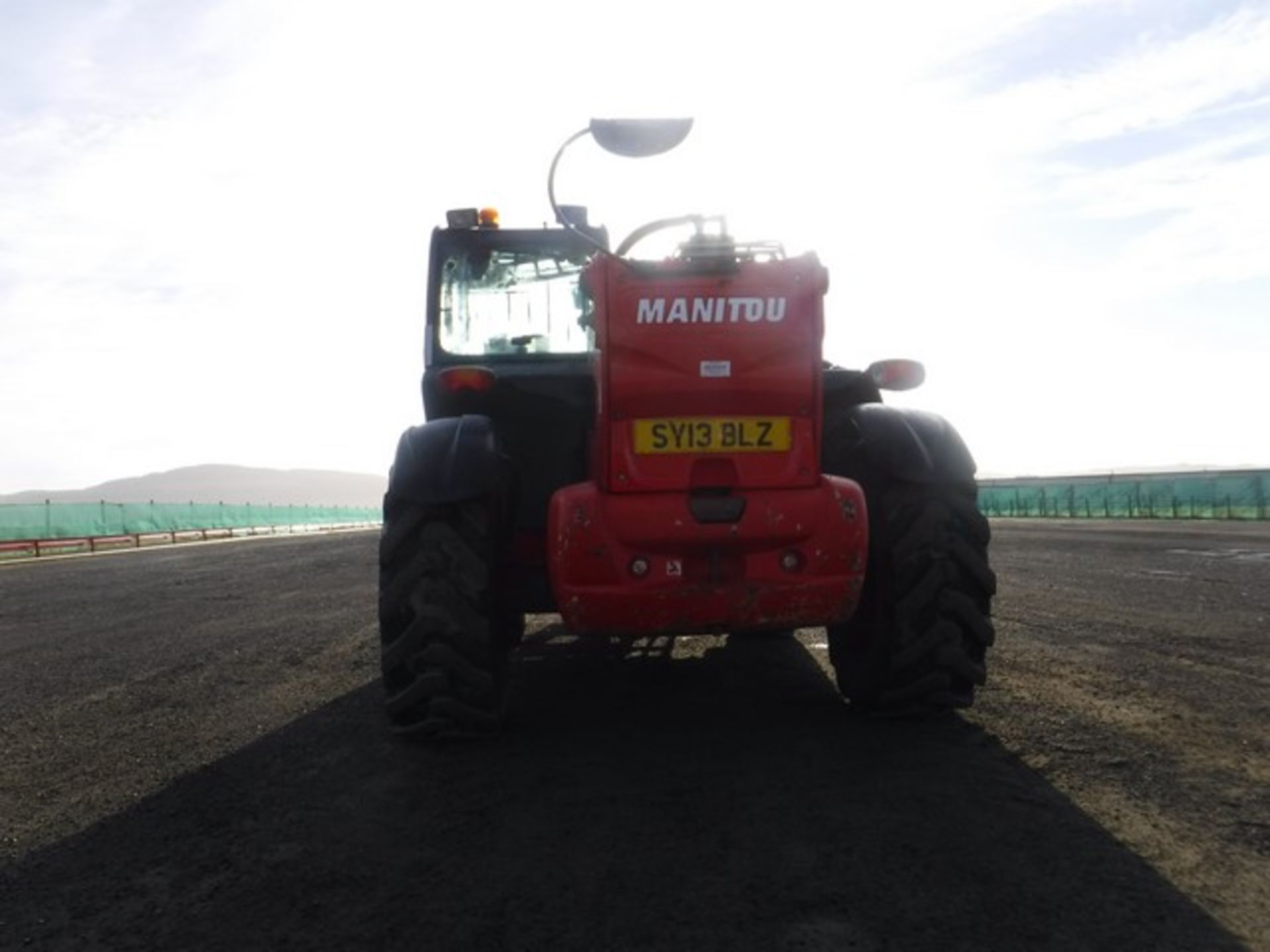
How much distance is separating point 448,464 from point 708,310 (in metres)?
1.34

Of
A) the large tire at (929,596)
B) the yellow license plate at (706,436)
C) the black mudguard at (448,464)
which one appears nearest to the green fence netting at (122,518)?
the black mudguard at (448,464)

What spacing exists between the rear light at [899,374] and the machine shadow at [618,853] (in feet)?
5.44

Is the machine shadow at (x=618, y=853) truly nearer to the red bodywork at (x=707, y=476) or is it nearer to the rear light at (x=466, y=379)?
the red bodywork at (x=707, y=476)

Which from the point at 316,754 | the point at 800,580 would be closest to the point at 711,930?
the point at 800,580

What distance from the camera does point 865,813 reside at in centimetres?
321

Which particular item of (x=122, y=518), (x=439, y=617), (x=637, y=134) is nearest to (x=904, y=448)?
(x=637, y=134)

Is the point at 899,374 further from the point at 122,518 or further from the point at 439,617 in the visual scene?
the point at 122,518

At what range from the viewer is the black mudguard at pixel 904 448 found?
13.9 ft

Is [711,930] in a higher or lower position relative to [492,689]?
lower

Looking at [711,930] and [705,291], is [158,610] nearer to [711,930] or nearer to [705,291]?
[705,291]

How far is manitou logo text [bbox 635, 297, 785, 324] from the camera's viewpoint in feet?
13.3

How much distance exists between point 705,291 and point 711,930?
102 inches

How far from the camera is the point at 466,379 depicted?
4.06 meters

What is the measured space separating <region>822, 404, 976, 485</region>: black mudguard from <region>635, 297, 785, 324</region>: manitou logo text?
814 millimetres
